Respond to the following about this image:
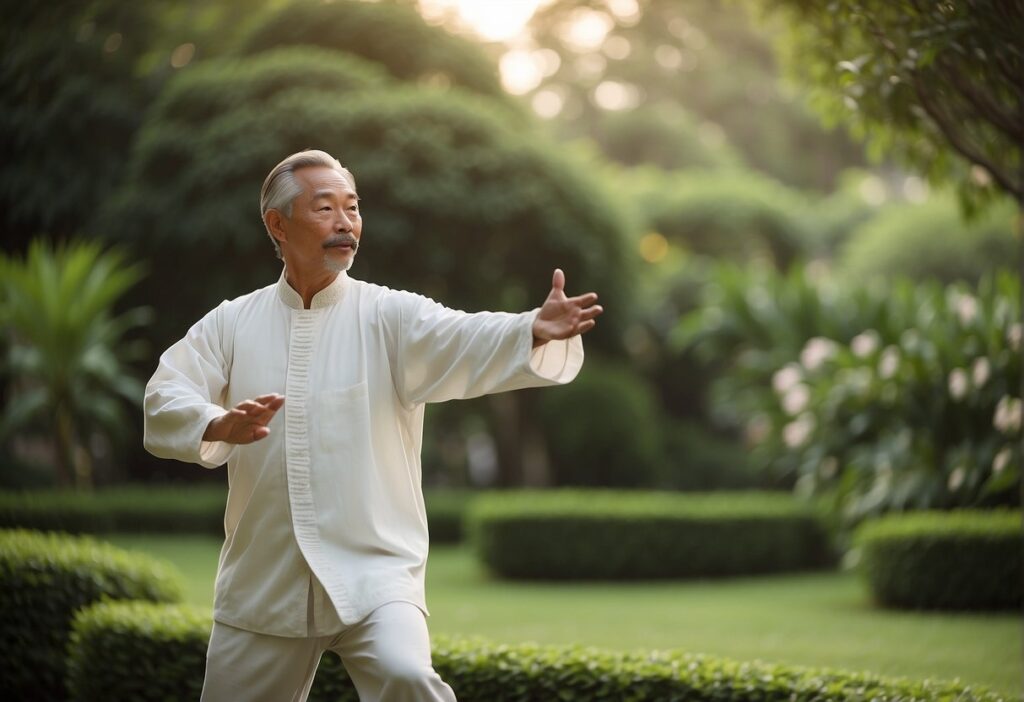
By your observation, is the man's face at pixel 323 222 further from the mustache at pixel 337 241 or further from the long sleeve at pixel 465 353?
the long sleeve at pixel 465 353

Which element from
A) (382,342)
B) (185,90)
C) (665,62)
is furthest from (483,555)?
(665,62)

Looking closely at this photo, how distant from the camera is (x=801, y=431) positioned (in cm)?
952

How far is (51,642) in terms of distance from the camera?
16.3 feet

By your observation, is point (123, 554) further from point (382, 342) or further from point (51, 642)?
point (382, 342)

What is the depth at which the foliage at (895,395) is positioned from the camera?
26.2ft

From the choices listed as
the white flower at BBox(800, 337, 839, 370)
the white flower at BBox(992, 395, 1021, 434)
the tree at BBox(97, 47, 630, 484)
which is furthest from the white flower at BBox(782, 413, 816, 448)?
the tree at BBox(97, 47, 630, 484)

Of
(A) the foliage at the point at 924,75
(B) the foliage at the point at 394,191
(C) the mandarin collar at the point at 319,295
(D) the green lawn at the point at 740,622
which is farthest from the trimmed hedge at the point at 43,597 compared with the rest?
(B) the foliage at the point at 394,191

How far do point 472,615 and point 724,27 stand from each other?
24096 mm

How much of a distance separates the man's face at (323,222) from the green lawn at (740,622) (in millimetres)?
2849

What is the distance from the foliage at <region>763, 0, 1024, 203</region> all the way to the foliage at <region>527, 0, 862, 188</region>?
20.4 metres

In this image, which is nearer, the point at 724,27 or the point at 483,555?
the point at 483,555

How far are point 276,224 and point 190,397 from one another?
55 centimetres

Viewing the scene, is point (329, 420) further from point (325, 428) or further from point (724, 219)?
point (724, 219)

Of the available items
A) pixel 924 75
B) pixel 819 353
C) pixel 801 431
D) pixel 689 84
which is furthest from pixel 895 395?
pixel 689 84
